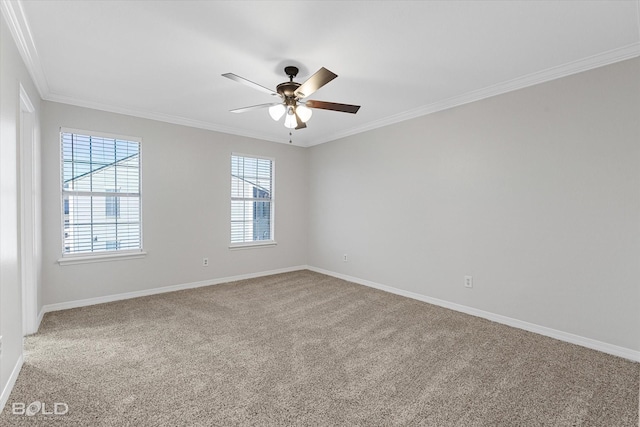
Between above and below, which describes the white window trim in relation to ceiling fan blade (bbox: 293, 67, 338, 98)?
below

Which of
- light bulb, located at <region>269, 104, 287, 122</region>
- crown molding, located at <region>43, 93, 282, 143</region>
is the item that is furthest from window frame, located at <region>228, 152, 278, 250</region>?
light bulb, located at <region>269, 104, 287, 122</region>

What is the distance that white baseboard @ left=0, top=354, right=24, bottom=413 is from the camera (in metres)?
1.78

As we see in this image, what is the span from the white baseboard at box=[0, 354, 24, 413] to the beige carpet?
Result: 1.4 inches

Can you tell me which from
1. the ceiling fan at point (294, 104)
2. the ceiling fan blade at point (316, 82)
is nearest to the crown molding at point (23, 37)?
the ceiling fan at point (294, 104)

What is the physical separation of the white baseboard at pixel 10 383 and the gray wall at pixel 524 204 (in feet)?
12.5

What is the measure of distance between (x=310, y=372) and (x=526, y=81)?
3.28m

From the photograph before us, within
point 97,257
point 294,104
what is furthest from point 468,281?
point 97,257

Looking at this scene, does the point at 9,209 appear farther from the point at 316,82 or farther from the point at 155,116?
the point at 155,116

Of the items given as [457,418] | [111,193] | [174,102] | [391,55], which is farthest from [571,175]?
[111,193]

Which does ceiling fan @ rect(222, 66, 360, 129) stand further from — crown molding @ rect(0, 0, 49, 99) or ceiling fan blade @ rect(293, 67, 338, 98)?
crown molding @ rect(0, 0, 49, 99)

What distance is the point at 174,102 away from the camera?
3645 mm

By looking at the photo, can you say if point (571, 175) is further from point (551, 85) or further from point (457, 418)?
point (457, 418)

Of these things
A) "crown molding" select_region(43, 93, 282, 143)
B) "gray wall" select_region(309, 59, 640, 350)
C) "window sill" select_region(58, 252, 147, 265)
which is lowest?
"window sill" select_region(58, 252, 147, 265)

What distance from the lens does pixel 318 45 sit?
7.74 ft
